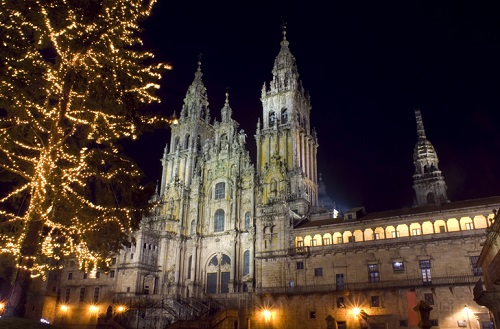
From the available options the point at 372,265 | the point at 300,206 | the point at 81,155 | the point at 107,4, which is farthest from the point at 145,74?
the point at 300,206

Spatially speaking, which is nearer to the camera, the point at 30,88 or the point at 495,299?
the point at 30,88

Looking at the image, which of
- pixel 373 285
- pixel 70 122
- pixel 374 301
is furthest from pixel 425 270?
pixel 70 122

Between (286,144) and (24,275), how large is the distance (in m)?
47.7

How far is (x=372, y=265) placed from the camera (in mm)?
42531

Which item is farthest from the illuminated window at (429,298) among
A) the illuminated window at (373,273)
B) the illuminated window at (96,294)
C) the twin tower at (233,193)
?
the illuminated window at (96,294)

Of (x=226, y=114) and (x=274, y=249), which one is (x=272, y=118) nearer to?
(x=226, y=114)

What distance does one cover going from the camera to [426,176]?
235 feet

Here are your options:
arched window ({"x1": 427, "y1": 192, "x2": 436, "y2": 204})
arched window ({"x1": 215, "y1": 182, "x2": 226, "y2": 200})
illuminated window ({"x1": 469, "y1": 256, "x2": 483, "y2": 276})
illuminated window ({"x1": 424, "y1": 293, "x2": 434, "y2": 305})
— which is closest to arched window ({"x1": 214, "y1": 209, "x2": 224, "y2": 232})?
arched window ({"x1": 215, "y1": 182, "x2": 226, "y2": 200})

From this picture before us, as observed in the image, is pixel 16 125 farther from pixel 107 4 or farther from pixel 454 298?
pixel 454 298

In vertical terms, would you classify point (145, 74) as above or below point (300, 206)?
below

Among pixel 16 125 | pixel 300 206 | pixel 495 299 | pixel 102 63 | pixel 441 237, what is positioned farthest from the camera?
pixel 300 206

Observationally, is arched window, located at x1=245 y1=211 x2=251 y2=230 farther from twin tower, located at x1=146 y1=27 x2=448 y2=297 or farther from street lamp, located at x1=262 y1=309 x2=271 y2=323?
street lamp, located at x1=262 y1=309 x2=271 y2=323

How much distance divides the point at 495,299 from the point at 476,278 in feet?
49.9

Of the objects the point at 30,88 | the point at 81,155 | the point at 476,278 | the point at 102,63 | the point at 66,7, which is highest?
the point at 66,7
